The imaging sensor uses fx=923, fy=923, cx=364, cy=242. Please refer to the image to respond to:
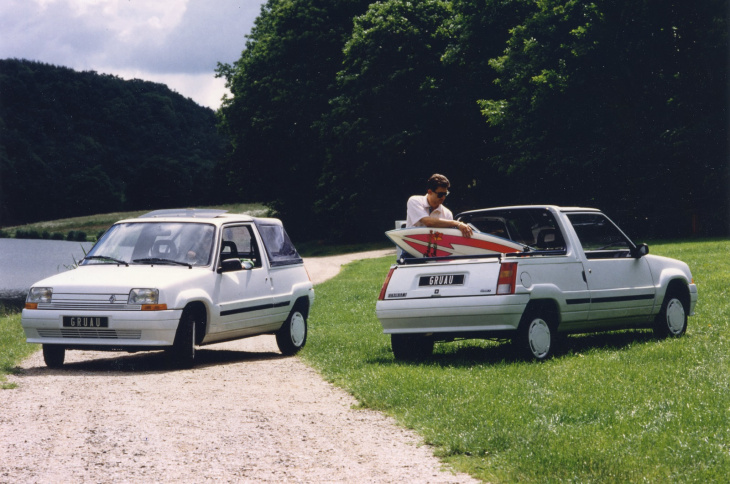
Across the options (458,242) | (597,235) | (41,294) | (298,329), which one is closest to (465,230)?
(458,242)

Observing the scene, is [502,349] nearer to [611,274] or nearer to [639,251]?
[611,274]

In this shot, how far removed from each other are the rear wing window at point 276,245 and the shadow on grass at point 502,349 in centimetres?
219

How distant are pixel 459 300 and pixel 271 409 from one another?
8.90 feet

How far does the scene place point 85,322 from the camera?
10.3 metres

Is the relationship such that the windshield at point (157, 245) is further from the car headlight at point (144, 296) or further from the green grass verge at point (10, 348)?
the green grass verge at point (10, 348)

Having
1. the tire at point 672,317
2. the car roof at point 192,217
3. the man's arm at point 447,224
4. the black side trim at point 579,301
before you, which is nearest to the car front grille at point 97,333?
the car roof at point 192,217

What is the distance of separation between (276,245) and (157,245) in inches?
75.8

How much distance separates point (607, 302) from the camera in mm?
10883

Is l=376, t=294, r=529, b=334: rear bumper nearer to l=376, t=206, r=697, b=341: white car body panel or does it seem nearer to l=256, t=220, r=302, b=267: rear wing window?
l=376, t=206, r=697, b=341: white car body panel

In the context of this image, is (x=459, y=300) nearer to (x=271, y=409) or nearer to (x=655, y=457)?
(x=271, y=409)

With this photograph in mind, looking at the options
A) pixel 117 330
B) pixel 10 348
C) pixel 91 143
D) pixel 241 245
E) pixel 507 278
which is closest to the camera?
pixel 507 278

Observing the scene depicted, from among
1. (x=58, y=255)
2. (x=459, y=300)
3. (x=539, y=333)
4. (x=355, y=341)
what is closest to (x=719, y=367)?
(x=539, y=333)

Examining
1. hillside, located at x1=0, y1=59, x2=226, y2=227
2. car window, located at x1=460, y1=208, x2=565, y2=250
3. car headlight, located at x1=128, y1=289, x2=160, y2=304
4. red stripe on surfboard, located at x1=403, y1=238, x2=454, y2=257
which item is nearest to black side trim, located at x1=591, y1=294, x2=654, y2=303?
car window, located at x1=460, y1=208, x2=565, y2=250

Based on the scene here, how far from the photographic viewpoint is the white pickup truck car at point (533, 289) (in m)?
9.70
